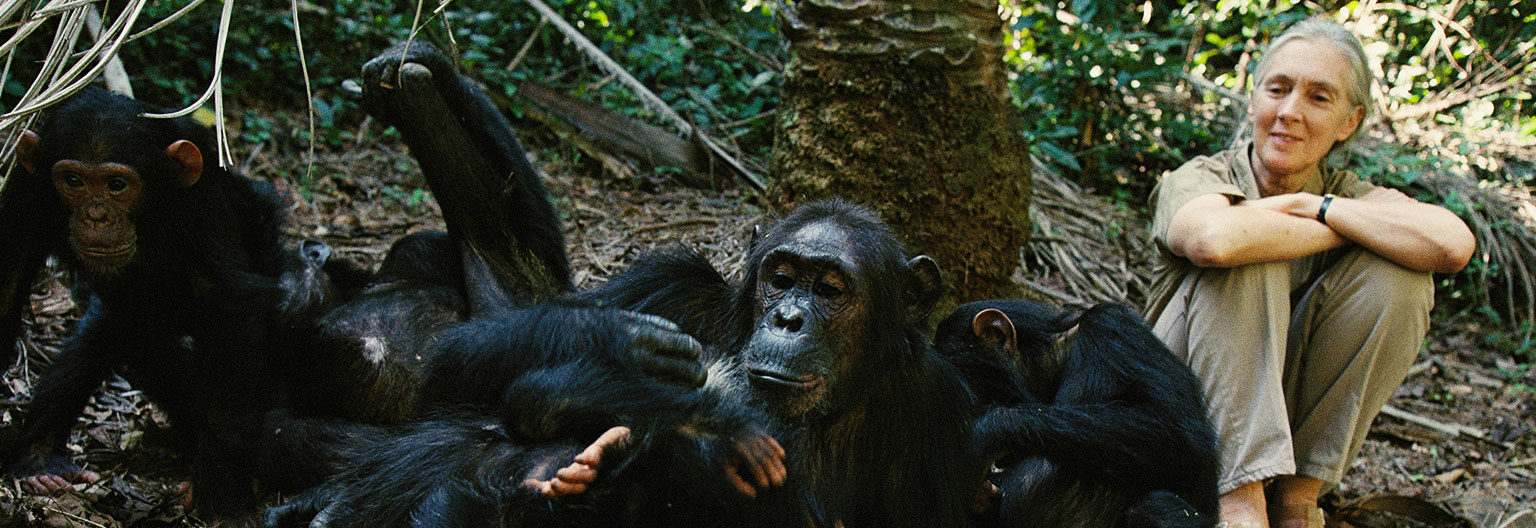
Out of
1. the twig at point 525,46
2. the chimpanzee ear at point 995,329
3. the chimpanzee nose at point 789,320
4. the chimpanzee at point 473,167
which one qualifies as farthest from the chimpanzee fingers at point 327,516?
the twig at point 525,46

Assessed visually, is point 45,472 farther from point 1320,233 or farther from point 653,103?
point 1320,233

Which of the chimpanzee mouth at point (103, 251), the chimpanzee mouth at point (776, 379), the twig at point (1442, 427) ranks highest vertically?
the chimpanzee mouth at point (103, 251)

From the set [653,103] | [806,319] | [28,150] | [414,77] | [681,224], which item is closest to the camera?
[806,319]

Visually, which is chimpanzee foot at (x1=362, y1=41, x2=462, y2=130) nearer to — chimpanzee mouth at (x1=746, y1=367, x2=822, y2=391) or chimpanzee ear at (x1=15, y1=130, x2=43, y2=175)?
chimpanzee ear at (x1=15, y1=130, x2=43, y2=175)

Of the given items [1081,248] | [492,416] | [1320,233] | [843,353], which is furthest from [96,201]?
[1081,248]

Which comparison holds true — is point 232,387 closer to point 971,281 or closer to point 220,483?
point 220,483

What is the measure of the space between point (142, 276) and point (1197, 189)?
421cm

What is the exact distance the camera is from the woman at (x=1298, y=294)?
4203 mm

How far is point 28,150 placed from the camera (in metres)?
3.86

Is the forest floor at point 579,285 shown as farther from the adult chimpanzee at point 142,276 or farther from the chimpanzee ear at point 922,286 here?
the chimpanzee ear at point 922,286

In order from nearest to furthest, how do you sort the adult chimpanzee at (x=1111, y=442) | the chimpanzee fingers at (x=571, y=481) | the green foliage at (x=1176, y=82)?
1. the chimpanzee fingers at (x=571, y=481)
2. the adult chimpanzee at (x=1111, y=442)
3. the green foliage at (x=1176, y=82)

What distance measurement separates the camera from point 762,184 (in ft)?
21.3

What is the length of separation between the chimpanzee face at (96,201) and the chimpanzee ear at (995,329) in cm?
319

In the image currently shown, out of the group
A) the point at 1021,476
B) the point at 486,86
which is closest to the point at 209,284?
the point at 1021,476
